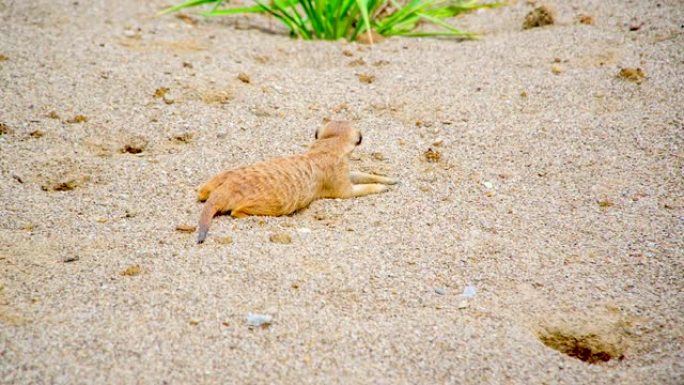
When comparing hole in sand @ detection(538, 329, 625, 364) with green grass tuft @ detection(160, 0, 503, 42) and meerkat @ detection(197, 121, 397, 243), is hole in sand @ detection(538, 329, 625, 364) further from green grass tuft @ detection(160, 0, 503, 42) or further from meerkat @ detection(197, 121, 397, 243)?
green grass tuft @ detection(160, 0, 503, 42)

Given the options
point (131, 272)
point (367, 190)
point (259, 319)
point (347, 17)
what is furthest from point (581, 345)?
point (347, 17)

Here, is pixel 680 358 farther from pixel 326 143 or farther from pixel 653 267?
pixel 326 143

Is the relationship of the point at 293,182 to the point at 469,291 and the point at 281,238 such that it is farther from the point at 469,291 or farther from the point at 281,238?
the point at 469,291

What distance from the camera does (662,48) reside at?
399 cm

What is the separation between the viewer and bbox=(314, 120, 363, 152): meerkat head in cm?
304

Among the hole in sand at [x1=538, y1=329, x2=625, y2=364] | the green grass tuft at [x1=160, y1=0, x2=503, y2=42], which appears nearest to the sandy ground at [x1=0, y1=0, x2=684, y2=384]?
the hole in sand at [x1=538, y1=329, x2=625, y2=364]

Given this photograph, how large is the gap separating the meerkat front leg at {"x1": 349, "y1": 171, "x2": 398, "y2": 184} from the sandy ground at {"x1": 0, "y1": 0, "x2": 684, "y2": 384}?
0.28 ft

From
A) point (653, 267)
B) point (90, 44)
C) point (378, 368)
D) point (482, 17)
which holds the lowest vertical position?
point (378, 368)

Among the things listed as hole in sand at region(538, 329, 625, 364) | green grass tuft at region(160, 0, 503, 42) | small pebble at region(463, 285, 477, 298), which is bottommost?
hole in sand at region(538, 329, 625, 364)

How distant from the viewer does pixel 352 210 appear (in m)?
2.86

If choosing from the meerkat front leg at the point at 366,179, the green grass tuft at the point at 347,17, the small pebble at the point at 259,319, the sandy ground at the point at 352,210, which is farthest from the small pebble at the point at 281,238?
the green grass tuft at the point at 347,17

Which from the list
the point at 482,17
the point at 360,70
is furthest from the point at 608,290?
the point at 482,17

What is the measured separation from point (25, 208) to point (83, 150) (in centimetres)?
51

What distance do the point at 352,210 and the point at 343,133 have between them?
1.30 feet
